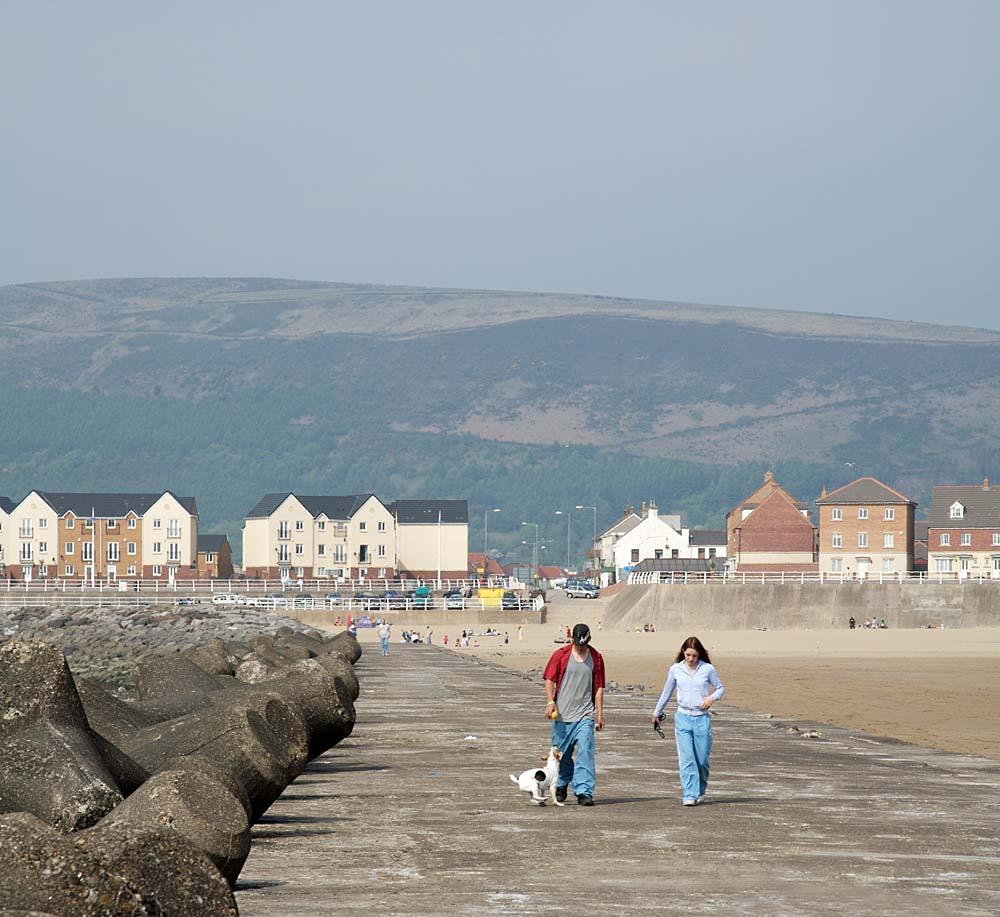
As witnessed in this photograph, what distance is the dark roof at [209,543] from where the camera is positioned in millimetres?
178625

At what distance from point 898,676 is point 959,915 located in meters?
43.1

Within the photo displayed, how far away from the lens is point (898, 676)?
52469 millimetres

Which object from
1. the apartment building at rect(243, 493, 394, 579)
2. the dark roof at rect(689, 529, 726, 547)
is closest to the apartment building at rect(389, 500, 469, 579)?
the apartment building at rect(243, 493, 394, 579)

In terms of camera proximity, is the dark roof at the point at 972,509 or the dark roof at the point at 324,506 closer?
the dark roof at the point at 972,509

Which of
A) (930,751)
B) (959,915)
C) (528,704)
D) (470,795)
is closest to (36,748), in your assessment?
(959,915)

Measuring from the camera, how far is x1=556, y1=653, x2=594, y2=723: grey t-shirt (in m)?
16.9

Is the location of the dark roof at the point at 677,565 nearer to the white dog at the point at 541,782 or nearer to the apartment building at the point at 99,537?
the apartment building at the point at 99,537

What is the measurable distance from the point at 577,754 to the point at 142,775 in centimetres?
498

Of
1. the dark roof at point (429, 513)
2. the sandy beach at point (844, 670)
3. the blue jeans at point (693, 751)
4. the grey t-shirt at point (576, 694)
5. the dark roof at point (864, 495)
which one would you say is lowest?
the sandy beach at point (844, 670)

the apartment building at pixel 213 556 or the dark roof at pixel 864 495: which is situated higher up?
the dark roof at pixel 864 495

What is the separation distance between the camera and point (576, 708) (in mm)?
16922

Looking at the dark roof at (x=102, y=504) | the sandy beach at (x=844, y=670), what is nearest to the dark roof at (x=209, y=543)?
the dark roof at (x=102, y=504)

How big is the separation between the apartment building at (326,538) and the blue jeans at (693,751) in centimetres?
16122

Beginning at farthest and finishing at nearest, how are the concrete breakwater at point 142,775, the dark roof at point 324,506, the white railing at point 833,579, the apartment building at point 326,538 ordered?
the dark roof at point 324,506
the apartment building at point 326,538
the white railing at point 833,579
the concrete breakwater at point 142,775
